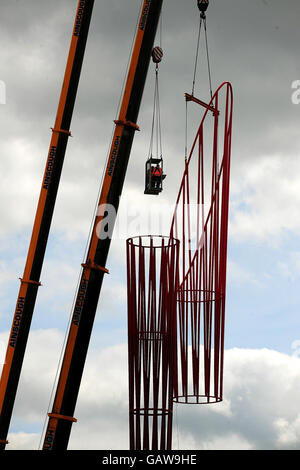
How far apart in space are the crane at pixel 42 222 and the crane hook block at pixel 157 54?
1852 mm

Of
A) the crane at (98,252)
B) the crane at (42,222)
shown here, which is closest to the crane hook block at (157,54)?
the crane at (42,222)

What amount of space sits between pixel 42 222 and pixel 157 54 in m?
4.88

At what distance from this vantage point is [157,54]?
16.5m

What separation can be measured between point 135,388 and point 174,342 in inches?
42.8

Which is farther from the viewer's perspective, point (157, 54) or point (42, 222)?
point (157, 54)

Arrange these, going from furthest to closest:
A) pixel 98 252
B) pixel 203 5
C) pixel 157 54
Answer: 1. pixel 157 54
2. pixel 203 5
3. pixel 98 252

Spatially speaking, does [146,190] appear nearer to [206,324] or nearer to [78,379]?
[206,324]

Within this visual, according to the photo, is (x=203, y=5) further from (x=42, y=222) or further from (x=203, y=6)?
(x=42, y=222)

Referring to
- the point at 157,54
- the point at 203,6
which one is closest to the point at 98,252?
the point at 157,54

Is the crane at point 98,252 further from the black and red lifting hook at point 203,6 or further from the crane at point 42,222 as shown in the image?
the black and red lifting hook at point 203,6

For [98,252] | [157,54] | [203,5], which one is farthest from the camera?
[157,54]

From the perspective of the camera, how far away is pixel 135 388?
12.3 m

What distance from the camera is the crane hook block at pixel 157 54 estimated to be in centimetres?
1644
